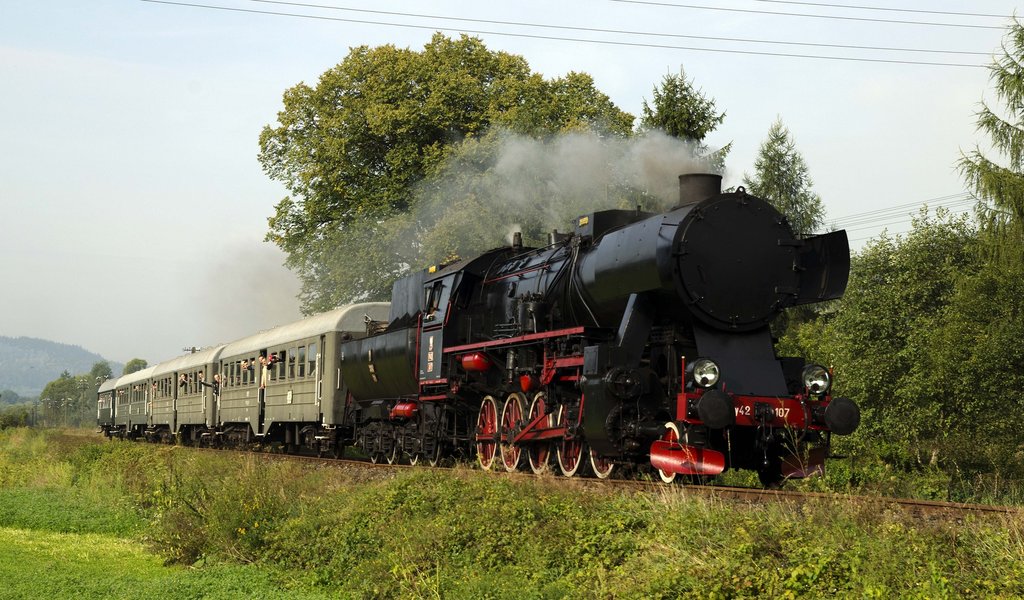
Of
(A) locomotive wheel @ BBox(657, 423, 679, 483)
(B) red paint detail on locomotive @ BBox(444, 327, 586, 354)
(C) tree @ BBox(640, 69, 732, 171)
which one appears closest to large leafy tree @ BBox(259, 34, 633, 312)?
(C) tree @ BBox(640, 69, 732, 171)

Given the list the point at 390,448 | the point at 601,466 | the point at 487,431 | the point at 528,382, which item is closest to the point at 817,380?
Result: the point at 601,466

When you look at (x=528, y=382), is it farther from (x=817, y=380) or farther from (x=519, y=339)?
(x=817, y=380)

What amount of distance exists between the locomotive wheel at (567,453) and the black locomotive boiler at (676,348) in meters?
0.03

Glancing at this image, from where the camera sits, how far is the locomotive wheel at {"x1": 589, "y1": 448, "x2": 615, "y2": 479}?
535 inches

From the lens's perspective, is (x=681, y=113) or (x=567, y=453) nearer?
(x=567, y=453)

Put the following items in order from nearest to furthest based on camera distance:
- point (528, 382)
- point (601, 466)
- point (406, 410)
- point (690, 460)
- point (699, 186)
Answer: point (690, 460) < point (699, 186) < point (601, 466) < point (528, 382) < point (406, 410)

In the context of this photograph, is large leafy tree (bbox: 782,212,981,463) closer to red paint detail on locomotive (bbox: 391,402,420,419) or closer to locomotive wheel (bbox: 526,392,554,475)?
locomotive wheel (bbox: 526,392,554,475)

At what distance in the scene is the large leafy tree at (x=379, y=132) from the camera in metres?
38.3

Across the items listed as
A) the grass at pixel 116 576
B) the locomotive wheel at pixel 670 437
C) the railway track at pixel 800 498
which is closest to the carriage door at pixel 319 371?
the grass at pixel 116 576

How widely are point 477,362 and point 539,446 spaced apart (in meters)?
1.93

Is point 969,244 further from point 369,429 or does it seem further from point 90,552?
point 90,552

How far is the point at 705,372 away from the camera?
12023 mm

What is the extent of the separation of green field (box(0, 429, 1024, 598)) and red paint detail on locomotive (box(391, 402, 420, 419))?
250 centimetres

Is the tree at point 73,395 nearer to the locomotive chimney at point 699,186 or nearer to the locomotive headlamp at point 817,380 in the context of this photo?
the locomotive chimney at point 699,186
